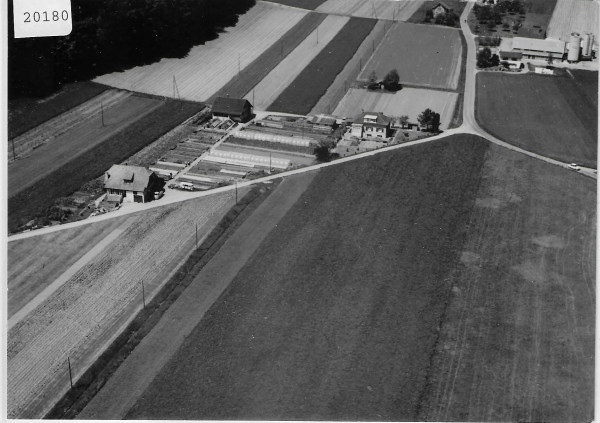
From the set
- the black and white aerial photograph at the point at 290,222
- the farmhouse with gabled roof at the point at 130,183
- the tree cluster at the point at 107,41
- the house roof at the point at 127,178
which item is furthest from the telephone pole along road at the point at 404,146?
the tree cluster at the point at 107,41

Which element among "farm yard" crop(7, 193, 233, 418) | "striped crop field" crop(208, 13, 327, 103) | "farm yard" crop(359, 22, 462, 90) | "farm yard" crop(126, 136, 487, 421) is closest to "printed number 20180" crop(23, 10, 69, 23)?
"farm yard" crop(7, 193, 233, 418)

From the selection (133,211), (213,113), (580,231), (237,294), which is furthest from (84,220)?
(580,231)

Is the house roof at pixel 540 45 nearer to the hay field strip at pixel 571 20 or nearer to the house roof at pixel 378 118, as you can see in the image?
the hay field strip at pixel 571 20

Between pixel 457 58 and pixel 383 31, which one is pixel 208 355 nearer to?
pixel 457 58

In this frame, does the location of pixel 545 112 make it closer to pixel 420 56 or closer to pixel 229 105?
pixel 420 56

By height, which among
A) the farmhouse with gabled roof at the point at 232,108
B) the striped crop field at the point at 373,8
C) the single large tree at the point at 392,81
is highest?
the striped crop field at the point at 373,8

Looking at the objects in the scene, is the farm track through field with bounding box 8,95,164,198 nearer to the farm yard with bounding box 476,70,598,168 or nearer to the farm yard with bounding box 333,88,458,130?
the farm yard with bounding box 333,88,458,130
